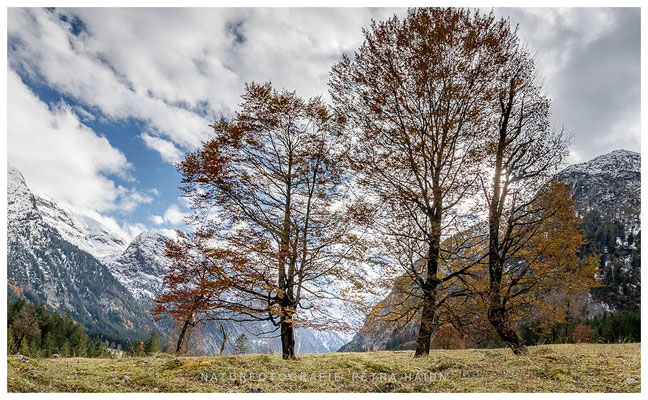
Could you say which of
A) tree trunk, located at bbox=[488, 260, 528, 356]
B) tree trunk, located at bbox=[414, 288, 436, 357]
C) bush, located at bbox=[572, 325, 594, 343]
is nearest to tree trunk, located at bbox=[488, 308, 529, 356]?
tree trunk, located at bbox=[488, 260, 528, 356]

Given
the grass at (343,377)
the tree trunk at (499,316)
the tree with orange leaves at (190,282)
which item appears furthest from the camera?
the tree with orange leaves at (190,282)

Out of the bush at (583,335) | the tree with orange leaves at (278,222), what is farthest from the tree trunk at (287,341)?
the bush at (583,335)

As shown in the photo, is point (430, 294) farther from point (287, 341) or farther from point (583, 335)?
point (583, 335)

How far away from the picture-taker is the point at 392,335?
11.8 m

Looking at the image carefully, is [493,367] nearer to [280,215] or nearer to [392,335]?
[392,335]

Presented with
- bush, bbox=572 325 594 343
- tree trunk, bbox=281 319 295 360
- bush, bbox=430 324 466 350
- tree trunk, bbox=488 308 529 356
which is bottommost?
bush, bbox=572 325 594 343

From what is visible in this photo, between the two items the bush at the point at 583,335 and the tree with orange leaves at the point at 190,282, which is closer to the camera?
the tree with orange leaves at the point at 190,282

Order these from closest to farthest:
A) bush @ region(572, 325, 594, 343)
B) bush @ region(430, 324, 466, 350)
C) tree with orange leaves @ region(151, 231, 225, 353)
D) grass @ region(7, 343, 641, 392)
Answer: grass @ region(7, 343, 641, 392) → tree with orange leaves @ region(151, 231, 225, 353) → bush @ region(430, 324, 466, 350) → bush @ region(572, 325, 594, 343)

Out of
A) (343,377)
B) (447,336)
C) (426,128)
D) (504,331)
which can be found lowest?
(447,336)

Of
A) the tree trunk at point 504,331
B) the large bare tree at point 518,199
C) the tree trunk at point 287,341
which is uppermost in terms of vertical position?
the large bare tree at point 518,199

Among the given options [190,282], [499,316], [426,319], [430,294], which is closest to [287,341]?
[190,282]

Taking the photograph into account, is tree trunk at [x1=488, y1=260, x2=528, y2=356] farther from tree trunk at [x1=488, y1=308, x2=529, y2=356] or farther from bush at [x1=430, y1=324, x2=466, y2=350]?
bush at [x1=430, y1=324, x2=466, y2=350]

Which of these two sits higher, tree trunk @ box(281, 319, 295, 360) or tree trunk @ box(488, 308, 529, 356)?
tree trunk @ box(488, 308, 529, 356)

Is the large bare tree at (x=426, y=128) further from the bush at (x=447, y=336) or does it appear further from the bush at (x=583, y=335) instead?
the bush at (x=583, y=335)
